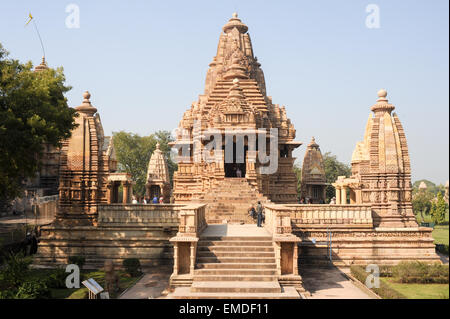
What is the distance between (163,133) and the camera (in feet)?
194

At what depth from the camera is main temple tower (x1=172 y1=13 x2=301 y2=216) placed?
71.8ft

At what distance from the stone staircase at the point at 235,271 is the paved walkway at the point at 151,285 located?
3.63 ft

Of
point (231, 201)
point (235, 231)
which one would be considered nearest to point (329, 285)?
point (235, 231)

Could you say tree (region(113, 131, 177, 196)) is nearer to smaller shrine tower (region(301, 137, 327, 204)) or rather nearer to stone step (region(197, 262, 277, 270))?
smaller shrine tower (region(301, 137, 327, 204))

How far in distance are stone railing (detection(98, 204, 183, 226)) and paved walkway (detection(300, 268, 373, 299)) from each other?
616 centimetres

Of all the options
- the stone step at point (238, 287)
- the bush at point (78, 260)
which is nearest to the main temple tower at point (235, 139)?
the bush at point (78, 260)

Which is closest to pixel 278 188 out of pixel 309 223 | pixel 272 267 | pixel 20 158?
pixel 309 223

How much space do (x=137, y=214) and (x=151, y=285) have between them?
471cm

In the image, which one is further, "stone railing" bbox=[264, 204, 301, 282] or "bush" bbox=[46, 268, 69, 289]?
"bush" bbox=[46, 268, 69, 289]

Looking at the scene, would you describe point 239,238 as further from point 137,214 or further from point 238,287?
point 137,214

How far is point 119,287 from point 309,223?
8704mm

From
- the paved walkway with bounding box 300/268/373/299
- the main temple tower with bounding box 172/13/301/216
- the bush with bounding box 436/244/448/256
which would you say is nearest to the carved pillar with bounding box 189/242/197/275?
the paved walkway with bounding box 300/268/373/299

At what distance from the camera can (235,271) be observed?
1244 cm
